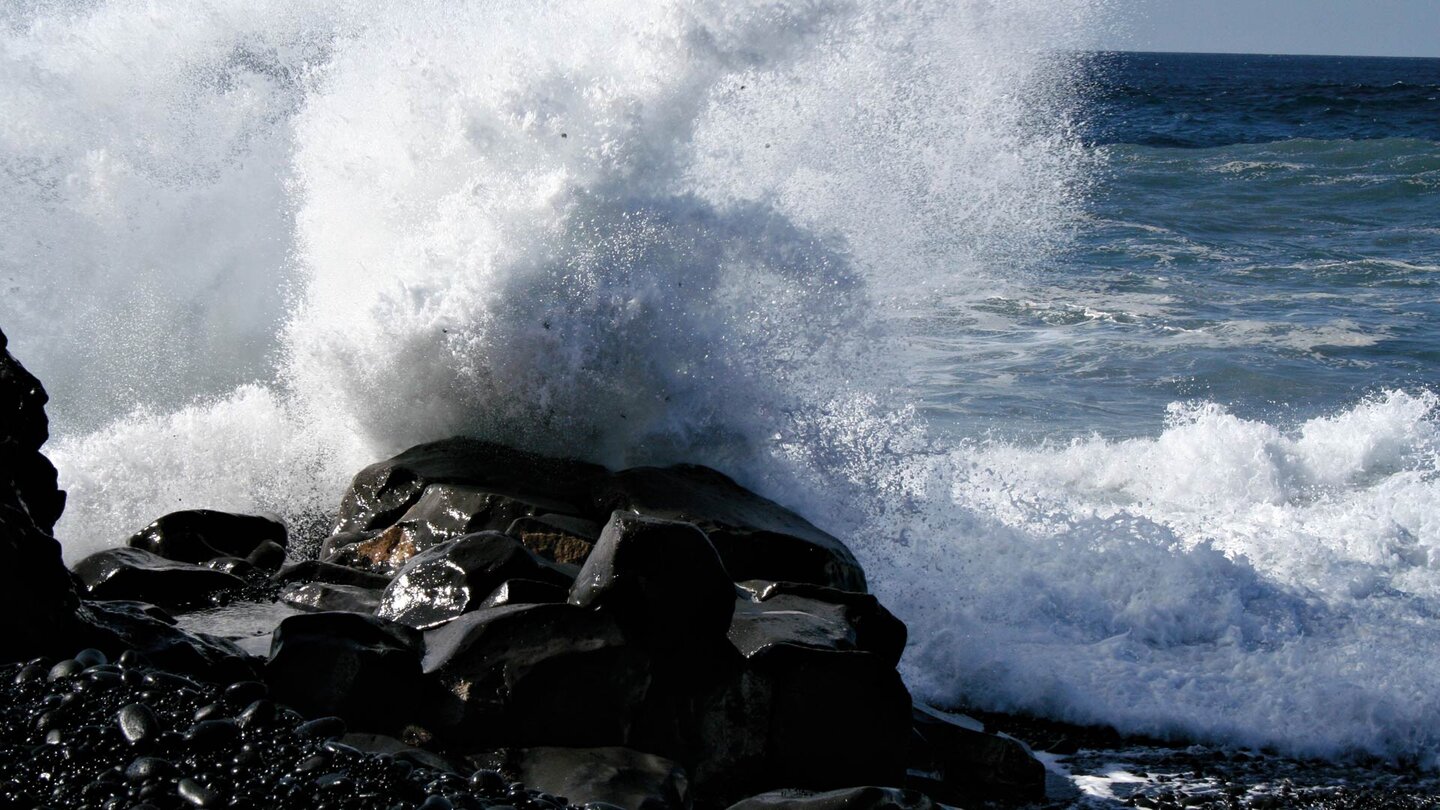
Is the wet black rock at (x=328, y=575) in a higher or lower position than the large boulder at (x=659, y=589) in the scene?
higher

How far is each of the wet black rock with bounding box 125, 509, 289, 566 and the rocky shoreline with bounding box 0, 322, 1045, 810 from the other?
0.68m

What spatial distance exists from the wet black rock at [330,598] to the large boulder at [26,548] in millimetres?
1007

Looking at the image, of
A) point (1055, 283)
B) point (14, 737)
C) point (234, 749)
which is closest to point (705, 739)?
point (234, 749)

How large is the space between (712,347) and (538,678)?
3.29 metres

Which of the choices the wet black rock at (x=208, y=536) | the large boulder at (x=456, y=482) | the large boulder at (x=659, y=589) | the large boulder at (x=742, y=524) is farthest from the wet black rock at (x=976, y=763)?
the wet black rock at (x=208, y=536)

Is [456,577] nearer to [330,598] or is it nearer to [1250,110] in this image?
[330,598]

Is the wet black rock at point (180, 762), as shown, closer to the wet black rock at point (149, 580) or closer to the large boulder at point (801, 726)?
the large boulder at point (801, 726)

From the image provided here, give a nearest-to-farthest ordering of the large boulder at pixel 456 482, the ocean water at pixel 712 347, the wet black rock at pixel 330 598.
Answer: the wet black rock at pixel 330 598, the large boulder at pixel 456 482, the ocean water at pixel 712 347

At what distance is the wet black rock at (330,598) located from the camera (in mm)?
4699

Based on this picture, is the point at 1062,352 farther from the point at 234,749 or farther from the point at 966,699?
→ the point at 234,749

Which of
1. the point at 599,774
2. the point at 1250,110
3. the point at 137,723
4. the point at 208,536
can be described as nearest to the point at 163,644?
the point at 137,723

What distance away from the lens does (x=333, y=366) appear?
22.9 feet

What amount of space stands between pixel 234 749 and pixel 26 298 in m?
6.95

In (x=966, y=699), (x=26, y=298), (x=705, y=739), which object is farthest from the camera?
(x=26, y=298)
